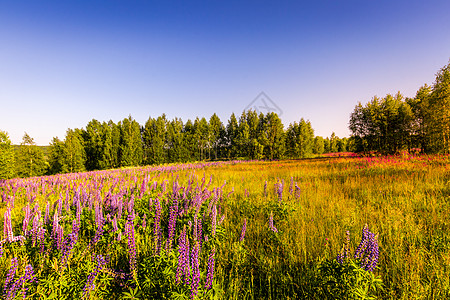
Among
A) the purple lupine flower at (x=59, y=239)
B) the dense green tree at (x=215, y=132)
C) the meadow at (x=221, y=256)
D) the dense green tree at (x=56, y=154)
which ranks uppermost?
the dense green tree at (x=215, y=132)

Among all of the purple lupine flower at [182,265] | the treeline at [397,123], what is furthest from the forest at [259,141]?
the purple lupine flower at [182,265]

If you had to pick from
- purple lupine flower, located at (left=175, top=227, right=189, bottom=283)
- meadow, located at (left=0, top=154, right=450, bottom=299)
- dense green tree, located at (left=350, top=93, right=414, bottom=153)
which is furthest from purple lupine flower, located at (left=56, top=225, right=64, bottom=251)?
dense green tree, located at (left=350, top=93, right=414, bottom=153)

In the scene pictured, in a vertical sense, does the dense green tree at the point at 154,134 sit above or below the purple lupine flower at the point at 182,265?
above

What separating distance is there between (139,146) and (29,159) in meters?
20.2

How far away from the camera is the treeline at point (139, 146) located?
28.2m

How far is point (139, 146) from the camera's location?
35156mm

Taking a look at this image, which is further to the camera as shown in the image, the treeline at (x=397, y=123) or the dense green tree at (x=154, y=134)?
the dense green tree at (x=154, y=134)

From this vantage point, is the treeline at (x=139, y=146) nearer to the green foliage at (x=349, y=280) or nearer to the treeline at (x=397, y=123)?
the treeline at (x=397, y=123)

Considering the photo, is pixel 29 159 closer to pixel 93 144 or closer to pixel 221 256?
pixel 93 144

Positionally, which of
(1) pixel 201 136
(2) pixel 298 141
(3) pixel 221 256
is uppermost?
(1) pixel 201 136

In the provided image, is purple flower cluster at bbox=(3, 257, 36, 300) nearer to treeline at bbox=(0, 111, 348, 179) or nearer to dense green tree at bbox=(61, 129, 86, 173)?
treeline at bbox=(0, 111, 348, 179)

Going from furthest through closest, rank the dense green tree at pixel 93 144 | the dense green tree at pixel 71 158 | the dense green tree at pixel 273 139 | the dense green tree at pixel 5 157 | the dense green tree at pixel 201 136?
the dense green tree at pixel 201 136
the dense green tree at pixel 93 144
the dense green tree at pixel 273 139
the dense green tree at pixel 71 158
the dense green tree at pixel 5 157

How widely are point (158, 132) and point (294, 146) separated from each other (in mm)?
32668

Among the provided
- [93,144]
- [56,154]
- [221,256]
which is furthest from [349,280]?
[93,144]
